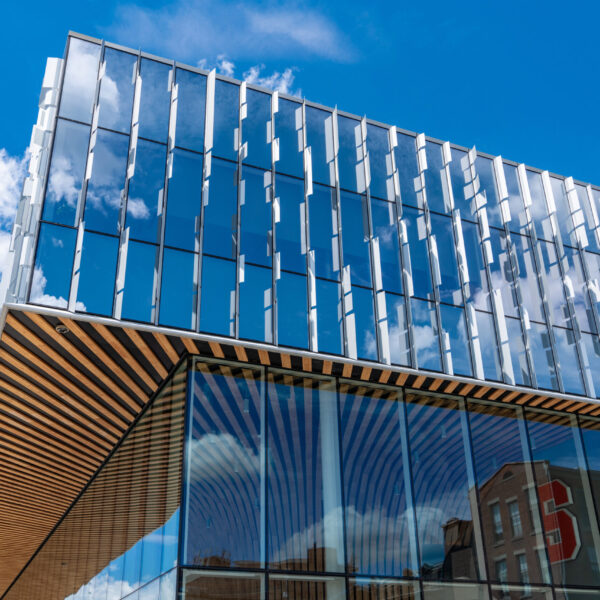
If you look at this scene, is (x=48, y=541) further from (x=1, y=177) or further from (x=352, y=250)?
(x=1, y=177)

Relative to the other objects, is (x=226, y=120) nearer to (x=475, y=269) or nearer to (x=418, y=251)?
(x=418, y=251)

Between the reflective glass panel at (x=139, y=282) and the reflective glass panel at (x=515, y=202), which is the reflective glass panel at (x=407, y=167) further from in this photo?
the reflective glass panel at (x=139, y=282)


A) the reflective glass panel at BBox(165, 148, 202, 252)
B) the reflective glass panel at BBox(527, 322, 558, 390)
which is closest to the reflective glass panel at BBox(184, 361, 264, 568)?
the reflective glass panel at BBox(165, 148, 202, 252)

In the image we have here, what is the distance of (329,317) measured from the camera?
41.0 ft

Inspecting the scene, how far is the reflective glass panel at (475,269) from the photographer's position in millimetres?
14266

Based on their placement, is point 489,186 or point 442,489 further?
point 489,186

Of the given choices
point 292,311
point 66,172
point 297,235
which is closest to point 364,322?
point 292,311

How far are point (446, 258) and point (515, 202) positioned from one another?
9.72 feet

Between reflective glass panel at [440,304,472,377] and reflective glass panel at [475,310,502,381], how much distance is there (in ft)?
1.19

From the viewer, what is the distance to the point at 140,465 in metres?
13.9

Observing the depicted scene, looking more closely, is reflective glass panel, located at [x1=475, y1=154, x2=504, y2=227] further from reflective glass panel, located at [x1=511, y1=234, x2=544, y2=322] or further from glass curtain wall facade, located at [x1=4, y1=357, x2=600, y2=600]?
glass curtain wall facade, located at [x1=4, y1=357, x2=600, y2=600]

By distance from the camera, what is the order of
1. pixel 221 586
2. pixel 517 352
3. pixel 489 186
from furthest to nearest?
1. pixel 489 186
2. pixel 517 352
3. pixel 221 586

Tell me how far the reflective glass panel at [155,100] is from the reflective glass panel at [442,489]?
716cm

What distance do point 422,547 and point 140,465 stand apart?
5841 mm
